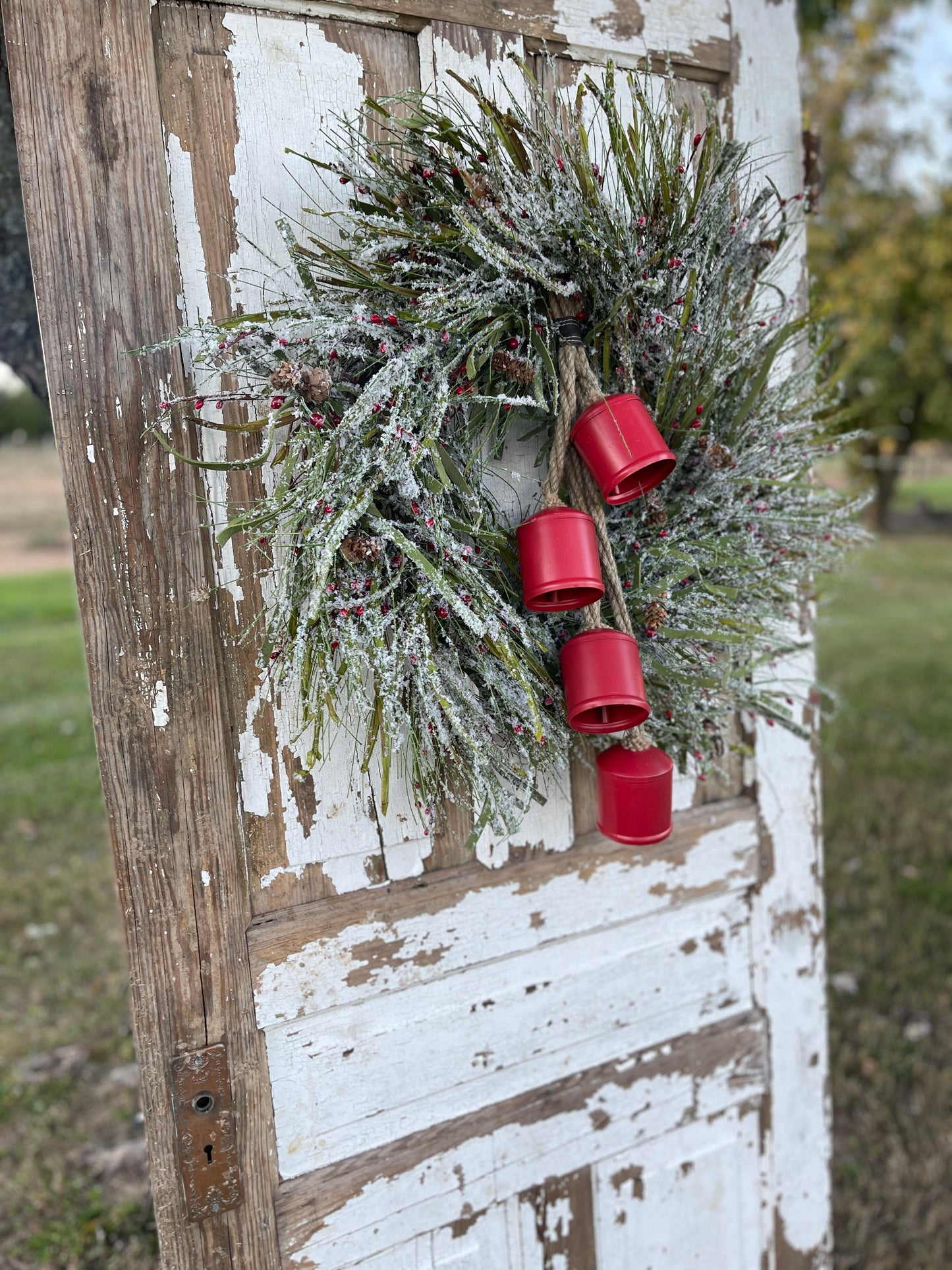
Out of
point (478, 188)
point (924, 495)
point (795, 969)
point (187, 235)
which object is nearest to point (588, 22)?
point (478, 188)

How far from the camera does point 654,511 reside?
56.7 inches

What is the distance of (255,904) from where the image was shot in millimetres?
1393

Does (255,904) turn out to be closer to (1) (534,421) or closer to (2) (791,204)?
(1) (534,421)

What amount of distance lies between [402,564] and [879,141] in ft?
36.8

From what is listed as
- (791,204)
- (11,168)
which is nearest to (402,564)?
(791,204)

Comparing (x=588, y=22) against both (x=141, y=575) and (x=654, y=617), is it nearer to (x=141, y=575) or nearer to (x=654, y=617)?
(x=654, y=617)

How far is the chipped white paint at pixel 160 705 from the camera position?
1.29m

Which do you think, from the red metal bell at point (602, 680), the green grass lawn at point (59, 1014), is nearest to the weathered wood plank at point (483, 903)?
the red metal bell at point (602, 680)

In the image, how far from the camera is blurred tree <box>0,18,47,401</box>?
2.02 m

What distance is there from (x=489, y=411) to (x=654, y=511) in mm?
315

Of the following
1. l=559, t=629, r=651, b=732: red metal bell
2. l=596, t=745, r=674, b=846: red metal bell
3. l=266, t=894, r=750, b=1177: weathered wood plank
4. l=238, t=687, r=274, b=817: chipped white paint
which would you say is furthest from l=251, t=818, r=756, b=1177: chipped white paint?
l=559, t=629, r=651, b=732: red metal bell

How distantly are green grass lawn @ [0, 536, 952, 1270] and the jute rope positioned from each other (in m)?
0.61

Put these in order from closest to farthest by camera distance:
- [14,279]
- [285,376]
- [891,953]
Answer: [285,376]
[14,279]
[891,953]

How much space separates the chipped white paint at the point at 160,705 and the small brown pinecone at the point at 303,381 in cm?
46
